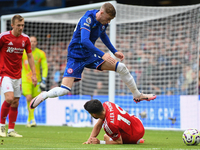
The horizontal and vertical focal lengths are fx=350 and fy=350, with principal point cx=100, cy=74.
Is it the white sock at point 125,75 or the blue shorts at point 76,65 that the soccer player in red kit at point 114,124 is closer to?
the white sock at point 125,75

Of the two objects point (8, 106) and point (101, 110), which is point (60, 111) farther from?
point (101, 110)

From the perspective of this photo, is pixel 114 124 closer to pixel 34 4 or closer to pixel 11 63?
pixel 11 63

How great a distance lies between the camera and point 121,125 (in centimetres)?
498

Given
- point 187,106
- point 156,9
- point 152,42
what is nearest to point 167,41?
point 152,42

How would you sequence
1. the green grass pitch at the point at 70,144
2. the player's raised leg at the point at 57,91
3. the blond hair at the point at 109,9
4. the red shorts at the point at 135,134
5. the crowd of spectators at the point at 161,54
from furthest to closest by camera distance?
the crowd of spectators at the point at 161,54
the player's raised leg at the point at 57,91
the blond hair at the point at 109,9
the red shorts at the point at 135,134
the green grass pitch at the point at 70,144

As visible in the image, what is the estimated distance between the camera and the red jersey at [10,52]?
21.0 feet

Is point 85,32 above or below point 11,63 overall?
above

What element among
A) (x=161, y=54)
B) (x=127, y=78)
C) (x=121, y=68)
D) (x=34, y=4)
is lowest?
(x=127, y=78)

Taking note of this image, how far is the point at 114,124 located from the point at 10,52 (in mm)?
2666

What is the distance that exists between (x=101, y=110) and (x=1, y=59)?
2564mm

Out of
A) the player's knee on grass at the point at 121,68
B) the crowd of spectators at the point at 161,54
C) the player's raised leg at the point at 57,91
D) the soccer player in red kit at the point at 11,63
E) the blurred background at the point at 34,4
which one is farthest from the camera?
the blurred background at the point at 34,4

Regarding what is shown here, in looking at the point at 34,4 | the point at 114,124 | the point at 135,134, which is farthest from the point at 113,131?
the point at 34,4

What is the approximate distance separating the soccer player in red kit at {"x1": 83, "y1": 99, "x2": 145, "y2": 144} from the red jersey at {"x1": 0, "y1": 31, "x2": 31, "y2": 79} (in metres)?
2.15

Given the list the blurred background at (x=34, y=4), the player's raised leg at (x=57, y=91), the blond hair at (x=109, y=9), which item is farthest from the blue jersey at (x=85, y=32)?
the blurred background at (x=34, y=4)
